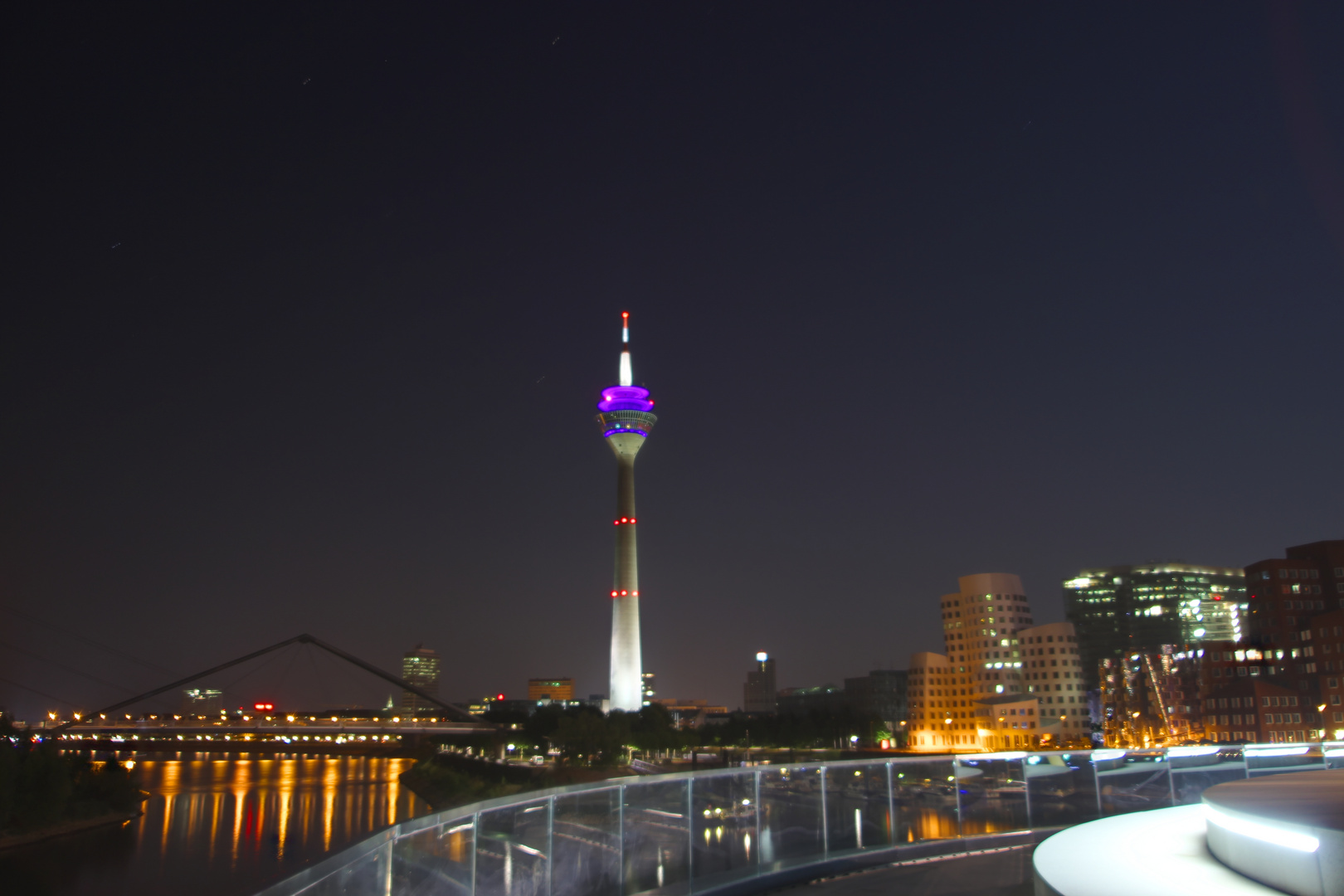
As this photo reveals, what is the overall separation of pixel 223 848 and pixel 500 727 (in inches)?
1973

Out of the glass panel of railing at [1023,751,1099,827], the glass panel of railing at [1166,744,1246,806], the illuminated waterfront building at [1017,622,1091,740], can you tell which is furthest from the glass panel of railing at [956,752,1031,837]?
the illuminated waterfront building at [1017,622,1091,740]

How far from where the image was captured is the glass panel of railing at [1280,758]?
12.0 m

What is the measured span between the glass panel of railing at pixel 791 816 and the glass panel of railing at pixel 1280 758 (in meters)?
6.39

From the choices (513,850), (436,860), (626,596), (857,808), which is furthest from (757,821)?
(626,596)

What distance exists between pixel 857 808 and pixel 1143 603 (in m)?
162

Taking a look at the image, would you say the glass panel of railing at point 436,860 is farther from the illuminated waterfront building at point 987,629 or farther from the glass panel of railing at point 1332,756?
the illuminated waterfront building at point 987,629

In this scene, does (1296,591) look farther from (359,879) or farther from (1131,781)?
(359,879)

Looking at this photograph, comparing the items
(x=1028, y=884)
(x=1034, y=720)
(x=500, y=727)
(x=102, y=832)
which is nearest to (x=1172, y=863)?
(x=1028, y=884)

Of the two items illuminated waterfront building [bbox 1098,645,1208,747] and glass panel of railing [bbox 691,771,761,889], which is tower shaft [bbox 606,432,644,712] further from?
glass panel of railing [bbox 691,771,761,889]

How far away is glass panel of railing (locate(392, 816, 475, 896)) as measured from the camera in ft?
15.7

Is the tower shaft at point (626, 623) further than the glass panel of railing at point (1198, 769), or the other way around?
the tower shaft at point (626, 623)

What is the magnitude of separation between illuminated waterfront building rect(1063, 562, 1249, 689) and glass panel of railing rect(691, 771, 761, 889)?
15093cm

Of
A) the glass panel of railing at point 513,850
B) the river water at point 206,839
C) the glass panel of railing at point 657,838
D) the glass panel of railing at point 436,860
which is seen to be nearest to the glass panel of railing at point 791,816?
the glass panel of railing at point 657,838

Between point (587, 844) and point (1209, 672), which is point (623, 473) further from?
point (587, 844)
